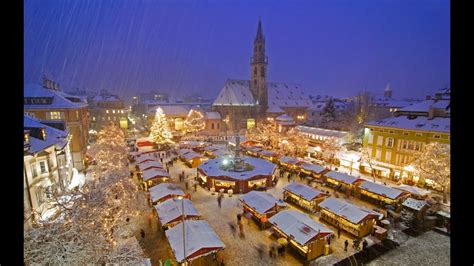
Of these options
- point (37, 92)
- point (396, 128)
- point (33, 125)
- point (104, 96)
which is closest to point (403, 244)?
point (396, 128)

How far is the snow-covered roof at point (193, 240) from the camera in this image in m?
13.6

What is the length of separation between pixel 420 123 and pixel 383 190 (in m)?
11.5

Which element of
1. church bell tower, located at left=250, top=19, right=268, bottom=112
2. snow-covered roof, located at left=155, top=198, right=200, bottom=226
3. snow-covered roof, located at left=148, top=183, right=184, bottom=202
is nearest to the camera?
snow-covered roof, located at left=155, top=198, right=200, bottom=226

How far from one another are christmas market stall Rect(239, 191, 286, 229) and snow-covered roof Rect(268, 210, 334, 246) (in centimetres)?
117

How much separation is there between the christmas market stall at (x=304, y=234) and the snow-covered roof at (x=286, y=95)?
166 ft

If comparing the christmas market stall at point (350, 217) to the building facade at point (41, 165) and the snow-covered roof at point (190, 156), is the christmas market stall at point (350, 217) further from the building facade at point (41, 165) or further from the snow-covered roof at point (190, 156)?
the snow-covered roof at point (190, 156)

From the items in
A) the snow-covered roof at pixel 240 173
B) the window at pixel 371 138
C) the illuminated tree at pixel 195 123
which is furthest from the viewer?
the illuminated tree at pixel 195 123

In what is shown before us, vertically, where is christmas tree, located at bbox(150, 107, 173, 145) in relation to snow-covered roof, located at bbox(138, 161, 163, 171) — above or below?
above

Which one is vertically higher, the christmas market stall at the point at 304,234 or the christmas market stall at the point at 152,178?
the christmas market stall at the point at 152,178

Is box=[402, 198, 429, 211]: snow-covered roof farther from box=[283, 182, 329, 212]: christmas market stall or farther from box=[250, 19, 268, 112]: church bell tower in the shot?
box=[250, 19, 268, 112]: church bell tower

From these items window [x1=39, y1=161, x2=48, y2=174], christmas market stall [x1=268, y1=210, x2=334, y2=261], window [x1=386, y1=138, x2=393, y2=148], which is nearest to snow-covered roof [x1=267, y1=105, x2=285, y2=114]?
window [x1=386, y1=138, x2=393, y2=148]

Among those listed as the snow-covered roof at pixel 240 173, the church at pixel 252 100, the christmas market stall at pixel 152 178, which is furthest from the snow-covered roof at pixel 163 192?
the church at pixel 252 100

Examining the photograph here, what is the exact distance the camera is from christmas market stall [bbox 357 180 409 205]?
2106cm

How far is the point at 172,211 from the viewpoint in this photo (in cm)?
1788
